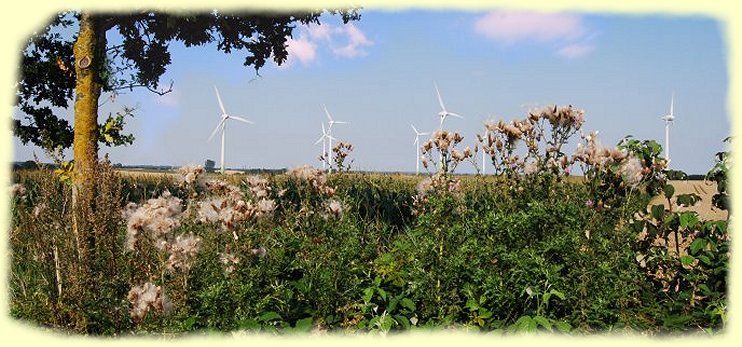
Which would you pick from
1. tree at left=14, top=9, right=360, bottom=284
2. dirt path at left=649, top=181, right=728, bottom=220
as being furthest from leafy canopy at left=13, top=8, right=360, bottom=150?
dirt path at left=649, top=181, right=728, bottom=220

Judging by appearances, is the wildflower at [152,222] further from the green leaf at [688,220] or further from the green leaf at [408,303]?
the green leaf at [688,220]

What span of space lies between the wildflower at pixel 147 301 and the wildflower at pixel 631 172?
3.78 meters

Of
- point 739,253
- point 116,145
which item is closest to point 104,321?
point 739,253

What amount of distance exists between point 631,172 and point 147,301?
3959 millimetres

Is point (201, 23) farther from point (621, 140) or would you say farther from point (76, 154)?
point (621, 140)

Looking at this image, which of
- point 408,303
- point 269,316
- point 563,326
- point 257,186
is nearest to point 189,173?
point 257,186

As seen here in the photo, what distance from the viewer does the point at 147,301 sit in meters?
4.49

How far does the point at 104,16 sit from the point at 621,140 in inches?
274

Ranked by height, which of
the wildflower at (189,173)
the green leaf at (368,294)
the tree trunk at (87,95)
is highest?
the tree trunk at (87,95)

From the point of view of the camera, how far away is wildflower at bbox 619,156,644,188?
5.91m

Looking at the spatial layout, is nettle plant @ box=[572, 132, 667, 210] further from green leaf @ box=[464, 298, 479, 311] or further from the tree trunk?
the tree trunk

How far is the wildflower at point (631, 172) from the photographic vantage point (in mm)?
5906

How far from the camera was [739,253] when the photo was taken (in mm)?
5465

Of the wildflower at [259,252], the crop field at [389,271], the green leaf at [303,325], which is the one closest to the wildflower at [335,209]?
the crop field at [389,271]
